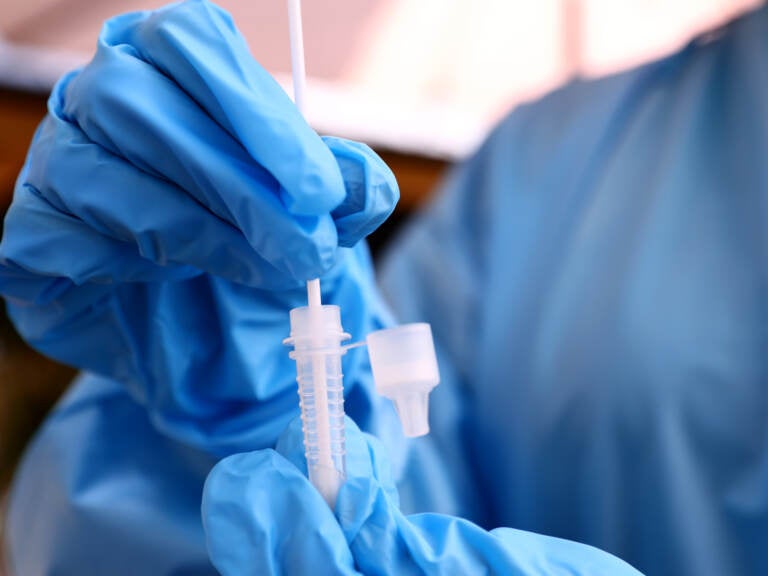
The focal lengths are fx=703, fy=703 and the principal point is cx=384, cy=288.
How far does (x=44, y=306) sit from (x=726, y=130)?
62 centimetres

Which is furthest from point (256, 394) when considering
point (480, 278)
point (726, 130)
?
point (726, 130)

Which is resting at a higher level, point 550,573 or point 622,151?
point 622,151

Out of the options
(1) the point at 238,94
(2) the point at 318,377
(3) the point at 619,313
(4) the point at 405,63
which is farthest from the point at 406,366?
(4) the point at 405,63

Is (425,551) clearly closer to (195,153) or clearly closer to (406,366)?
(406,366)

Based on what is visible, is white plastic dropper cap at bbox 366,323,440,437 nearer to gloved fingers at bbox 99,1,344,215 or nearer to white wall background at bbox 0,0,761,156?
gloved fingers at bbox 99,1,344,215

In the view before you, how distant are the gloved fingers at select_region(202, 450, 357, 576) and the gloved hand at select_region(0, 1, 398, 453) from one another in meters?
0.10

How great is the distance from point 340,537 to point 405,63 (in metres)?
0.74

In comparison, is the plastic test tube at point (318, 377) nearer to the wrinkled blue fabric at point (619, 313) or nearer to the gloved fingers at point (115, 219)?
the gloved fingers at point (115, 219)

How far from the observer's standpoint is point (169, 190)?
354mm

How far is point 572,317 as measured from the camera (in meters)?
0.65

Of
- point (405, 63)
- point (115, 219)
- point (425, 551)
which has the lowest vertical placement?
point (425, 551)

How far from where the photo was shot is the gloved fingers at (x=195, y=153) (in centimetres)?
32

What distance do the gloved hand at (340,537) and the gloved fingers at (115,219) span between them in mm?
107

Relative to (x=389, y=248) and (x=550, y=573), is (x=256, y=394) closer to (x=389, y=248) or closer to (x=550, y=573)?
(x=550, y=573)
